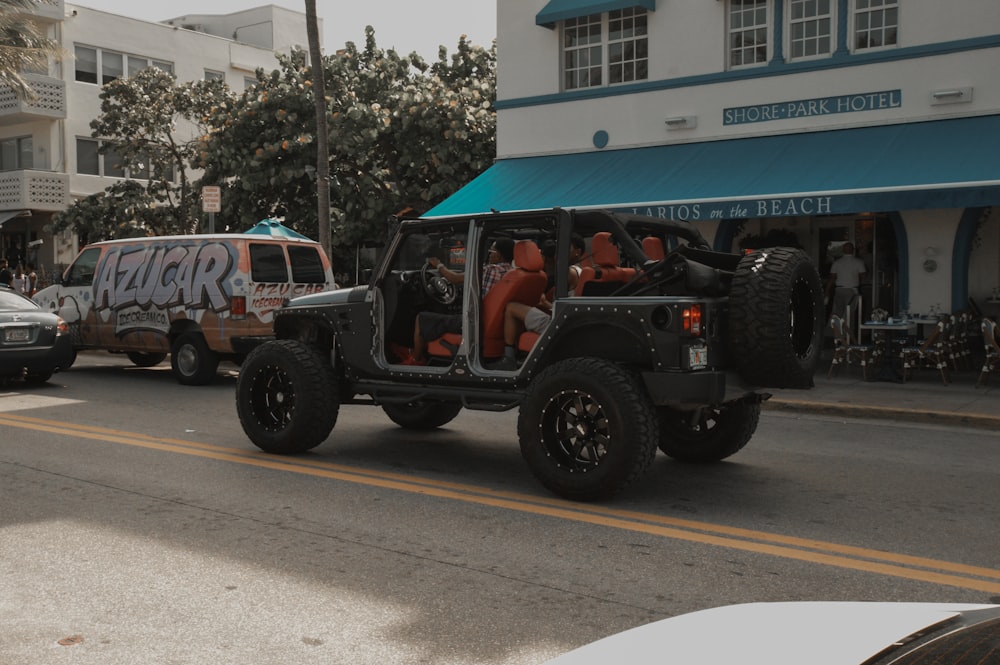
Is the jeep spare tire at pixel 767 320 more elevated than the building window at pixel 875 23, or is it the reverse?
the building window at pixel 875 23

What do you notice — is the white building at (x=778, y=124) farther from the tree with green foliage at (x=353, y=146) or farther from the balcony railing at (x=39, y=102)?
the balcony railing at (x=39, y=102)

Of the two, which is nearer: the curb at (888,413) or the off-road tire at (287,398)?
the off-road tire at (287,398)

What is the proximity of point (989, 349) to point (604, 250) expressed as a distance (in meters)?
7.89

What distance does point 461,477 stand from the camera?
741cm

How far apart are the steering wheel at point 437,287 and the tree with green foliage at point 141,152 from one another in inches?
889

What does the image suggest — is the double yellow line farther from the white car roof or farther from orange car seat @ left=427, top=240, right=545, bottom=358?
the white car roof

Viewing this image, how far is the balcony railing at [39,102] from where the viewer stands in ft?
107

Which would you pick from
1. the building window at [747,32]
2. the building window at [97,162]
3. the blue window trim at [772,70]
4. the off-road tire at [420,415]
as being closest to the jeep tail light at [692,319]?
the off-road tire at [420,415]

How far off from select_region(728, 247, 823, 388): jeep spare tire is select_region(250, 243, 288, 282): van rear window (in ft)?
27.4

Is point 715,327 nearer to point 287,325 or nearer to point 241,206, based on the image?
point 287,325

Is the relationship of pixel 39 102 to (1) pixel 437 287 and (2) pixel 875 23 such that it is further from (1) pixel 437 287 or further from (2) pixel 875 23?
(1) pixel 437 287

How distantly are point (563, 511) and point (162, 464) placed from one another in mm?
3425

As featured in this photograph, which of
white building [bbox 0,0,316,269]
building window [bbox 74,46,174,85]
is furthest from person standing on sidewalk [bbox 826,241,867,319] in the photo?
building window [bbox 74,46,174,85]

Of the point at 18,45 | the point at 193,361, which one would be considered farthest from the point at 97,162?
the point at 193,361
